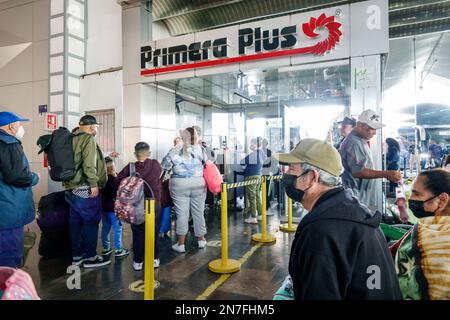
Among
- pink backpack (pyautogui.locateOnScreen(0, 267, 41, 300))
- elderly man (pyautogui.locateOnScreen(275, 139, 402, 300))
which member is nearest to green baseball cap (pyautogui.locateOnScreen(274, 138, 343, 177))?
elderly man (pyautogui.locateOnScreen(275, 139, 402, 300))

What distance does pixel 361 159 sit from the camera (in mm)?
3385

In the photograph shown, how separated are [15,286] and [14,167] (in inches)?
93.8

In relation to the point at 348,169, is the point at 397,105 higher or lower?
higher

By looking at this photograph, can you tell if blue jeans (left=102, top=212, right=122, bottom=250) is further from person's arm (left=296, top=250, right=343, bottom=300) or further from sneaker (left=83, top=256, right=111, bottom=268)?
person's arm (left=296, top=250, right=343, bottom=300)

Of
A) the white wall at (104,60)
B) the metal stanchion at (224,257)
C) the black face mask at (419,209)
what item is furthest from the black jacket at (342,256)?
the white wall at (104,60)

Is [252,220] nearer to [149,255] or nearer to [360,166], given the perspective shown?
[360,166]

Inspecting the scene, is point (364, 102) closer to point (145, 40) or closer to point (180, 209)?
point (180, 209)

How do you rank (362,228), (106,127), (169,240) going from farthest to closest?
(106,127) < (169,240) < (362,228)

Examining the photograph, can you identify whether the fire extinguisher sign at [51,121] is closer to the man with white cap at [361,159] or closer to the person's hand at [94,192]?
Answer: the person's hand at [94,192]

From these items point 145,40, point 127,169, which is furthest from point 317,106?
point 127,169

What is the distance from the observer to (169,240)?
5.34 meters

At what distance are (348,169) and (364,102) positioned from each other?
2.96 metres

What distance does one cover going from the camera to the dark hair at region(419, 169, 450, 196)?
1.74 metres
